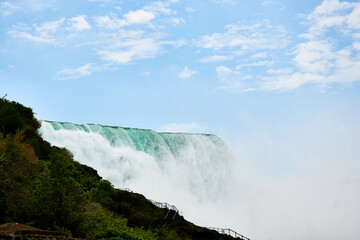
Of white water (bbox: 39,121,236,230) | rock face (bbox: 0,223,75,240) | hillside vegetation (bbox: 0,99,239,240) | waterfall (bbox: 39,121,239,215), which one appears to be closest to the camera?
rock face (bbox: 0,223,75,240)

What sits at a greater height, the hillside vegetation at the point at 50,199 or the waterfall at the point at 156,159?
the waterfall at the point at 156,159

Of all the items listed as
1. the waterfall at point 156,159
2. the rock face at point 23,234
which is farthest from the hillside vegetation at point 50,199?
the waterfall at point 156,159

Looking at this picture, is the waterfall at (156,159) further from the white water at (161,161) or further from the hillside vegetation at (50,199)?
Answer: the hillside vegetation at (50,199)

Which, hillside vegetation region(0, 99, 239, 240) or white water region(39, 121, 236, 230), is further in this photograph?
white water region(39, 121, 236, 230)

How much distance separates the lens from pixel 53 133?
5744cm

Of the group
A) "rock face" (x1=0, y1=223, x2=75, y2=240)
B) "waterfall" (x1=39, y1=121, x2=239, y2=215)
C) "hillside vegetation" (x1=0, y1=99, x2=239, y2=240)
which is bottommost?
"rock face" (x1=0, y1=223, x2=75, y2=240)

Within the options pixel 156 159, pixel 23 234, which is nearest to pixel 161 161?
pixel 156 159

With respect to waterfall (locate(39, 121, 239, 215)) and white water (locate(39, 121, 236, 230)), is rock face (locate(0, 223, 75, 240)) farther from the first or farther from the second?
waterfall (locate(39, 121, 239, 215))

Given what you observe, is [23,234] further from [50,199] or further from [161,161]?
[161,161]

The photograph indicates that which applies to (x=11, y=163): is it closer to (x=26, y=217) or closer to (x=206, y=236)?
(x=26, y=217)

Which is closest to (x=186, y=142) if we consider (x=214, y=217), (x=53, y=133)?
(x=214, y=217)

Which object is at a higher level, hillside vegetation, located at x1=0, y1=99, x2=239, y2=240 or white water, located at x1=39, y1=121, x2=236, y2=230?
white water, located at x1=39, y1=121, x2=236, y2=230

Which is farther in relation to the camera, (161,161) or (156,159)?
(161,161)

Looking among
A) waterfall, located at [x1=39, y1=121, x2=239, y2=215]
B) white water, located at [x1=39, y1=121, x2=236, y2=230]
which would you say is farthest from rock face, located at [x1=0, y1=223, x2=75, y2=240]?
waterfall, located at [x1=39, y1=121, x2=239, y2=215]
